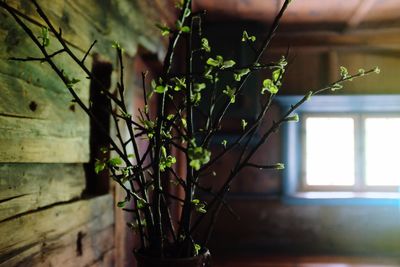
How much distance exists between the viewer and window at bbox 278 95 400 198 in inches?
171

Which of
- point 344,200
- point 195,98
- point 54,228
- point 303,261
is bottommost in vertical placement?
point 303,261

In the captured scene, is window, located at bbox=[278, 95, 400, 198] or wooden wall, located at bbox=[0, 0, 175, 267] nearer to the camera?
wooden wall, located at bbox=[0, 0, 175, 267]

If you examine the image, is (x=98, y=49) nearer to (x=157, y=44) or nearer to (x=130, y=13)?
(x=130, y=13)

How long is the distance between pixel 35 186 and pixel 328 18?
331 centimetres

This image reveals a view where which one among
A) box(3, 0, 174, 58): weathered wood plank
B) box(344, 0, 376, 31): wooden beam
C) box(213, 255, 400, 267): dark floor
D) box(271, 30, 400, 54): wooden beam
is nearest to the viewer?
box(3, 0, 174, 58): weathered wood plank

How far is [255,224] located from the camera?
4.22 m

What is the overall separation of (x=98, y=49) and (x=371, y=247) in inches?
137

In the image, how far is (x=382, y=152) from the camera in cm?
437

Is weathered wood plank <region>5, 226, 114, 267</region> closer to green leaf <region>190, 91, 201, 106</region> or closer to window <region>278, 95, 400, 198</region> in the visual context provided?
green leaf <region>190, 91, 201, 106</region>

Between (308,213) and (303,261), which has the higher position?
(308,213)

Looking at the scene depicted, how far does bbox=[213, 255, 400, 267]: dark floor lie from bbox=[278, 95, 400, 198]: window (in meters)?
0.72

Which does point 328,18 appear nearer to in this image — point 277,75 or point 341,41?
point 341,41

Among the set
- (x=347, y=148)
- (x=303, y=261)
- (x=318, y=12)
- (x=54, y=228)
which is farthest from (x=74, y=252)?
(x=347, y=148)

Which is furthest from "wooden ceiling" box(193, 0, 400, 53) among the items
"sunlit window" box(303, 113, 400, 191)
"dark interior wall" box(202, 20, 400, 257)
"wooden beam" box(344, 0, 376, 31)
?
"sunlit window" box(303, 113, 400, 191)
